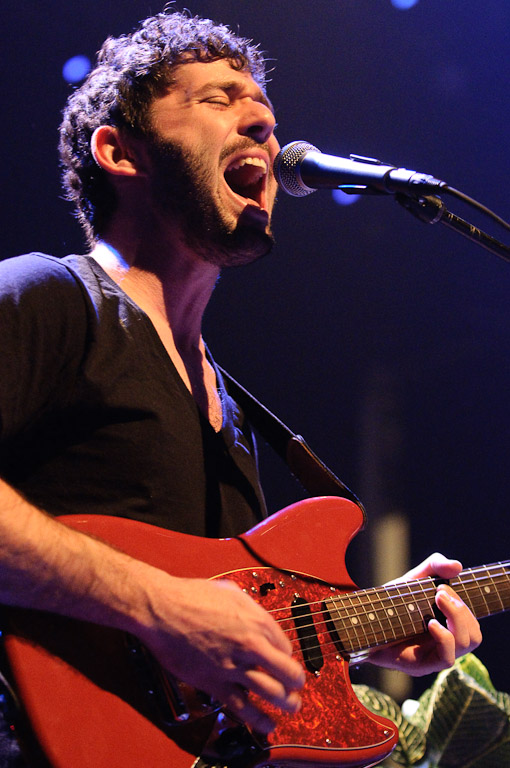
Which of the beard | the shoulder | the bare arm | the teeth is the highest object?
the teeth

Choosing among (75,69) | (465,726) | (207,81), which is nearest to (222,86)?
(207,81)

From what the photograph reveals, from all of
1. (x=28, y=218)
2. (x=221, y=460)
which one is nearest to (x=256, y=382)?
(x=28, y=218)

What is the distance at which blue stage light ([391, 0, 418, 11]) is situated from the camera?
135 inches

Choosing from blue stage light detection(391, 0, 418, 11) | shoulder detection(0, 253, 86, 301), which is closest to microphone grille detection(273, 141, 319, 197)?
shoulder detection(0, 253, 86, 301)

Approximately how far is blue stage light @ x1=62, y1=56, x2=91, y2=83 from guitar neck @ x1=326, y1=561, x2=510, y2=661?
2.36m

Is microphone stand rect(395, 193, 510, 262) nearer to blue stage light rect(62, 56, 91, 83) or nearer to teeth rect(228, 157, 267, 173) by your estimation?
teeth rect(228, 157, 267, 173)

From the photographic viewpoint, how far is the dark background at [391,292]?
3.26 meters

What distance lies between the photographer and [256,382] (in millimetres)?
3229

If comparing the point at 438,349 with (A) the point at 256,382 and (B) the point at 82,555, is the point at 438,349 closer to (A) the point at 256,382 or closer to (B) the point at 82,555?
(A) the point at 256,382

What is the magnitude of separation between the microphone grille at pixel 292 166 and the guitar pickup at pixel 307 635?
3.08ft

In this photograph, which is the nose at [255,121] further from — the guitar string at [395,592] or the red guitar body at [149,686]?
the guitar string at [395,592]

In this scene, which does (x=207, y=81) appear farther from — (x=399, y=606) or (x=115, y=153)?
(x=399, y=606)

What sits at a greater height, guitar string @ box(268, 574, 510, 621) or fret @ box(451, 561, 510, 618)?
guitar string @ box(268, 574, 510, 621)

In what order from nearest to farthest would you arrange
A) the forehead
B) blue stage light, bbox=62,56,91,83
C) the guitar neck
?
the guitar neck, the forehead, blue stage light, bbox=62,56,91,83
